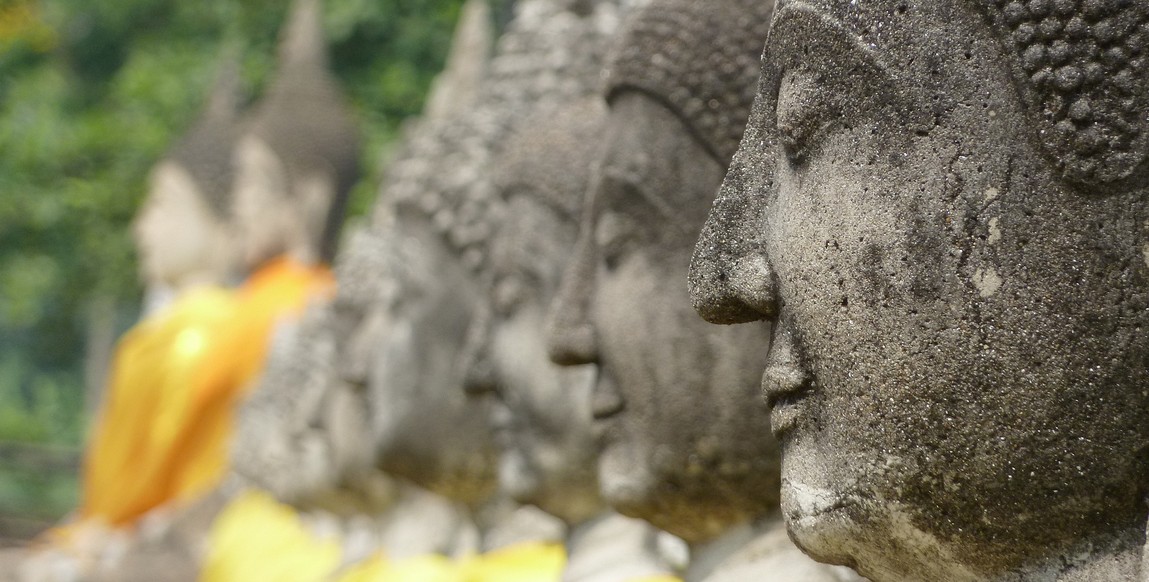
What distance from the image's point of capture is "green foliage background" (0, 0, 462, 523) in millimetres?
11438

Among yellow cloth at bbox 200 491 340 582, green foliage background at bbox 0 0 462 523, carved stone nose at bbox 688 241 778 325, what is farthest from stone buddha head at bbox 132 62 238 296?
carved stone nose at bbox 688 241 778 325

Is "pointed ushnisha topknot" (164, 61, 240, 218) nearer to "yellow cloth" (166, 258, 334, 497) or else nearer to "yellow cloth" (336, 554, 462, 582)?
"yellow cloth" (166, 258, 334, 497)

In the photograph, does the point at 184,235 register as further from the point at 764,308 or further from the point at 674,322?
the point at 764,308

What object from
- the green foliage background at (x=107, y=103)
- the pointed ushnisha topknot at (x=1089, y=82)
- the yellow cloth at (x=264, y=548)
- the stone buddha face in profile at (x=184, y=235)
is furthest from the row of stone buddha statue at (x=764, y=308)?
the green foliage background at (x=107, y=103)

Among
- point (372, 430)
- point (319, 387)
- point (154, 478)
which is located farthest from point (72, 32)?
point (372, 430)

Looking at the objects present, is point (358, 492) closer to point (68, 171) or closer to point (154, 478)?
point (154, 478)

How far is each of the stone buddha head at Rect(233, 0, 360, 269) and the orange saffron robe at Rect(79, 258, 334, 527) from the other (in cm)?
17

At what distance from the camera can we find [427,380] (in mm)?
4738

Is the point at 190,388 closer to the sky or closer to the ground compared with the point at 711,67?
closer to the ground

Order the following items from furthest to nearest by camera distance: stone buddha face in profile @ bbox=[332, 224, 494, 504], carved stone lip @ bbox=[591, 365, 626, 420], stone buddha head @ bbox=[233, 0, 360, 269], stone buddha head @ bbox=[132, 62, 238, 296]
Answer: stone buddha head @ bbox=[132, 62, 238, 296], stone buddha head @ bbox=[233, 0, 360, 269], stone buddha face in profile @ bbox=[332, 224, 494, 504], carved stone lip @ bbox=[591, 365, 626, 420]

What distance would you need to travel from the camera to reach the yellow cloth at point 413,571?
15.6 feet

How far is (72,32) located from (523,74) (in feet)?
35.9

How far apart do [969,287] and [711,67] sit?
47.3 inches

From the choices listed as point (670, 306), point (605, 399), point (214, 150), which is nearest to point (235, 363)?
point (214, 150)
